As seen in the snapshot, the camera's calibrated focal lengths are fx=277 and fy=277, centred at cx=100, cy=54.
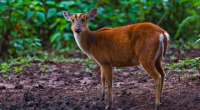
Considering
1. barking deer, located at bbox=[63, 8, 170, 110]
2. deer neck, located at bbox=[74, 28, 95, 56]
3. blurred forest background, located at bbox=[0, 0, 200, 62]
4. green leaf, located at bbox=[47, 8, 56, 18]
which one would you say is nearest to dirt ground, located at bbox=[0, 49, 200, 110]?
barking deer, located at bbox=[63, 8, 170, 110]

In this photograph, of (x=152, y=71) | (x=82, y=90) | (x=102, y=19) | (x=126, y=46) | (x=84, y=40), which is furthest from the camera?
(x=102, y=19)

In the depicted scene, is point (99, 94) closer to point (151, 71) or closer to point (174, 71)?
point (151, 71)

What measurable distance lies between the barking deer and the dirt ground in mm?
324

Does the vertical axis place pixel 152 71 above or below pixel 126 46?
below

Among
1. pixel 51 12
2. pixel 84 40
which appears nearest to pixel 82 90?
pixel 84 40

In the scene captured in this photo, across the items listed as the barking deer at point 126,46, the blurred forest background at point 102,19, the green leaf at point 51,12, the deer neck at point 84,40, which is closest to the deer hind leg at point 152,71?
the barking deer at point 126,46

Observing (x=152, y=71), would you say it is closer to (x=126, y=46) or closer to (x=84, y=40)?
(x=126, y=46)

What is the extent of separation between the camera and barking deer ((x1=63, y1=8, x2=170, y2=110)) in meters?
3.89

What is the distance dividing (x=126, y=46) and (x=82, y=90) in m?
1.55

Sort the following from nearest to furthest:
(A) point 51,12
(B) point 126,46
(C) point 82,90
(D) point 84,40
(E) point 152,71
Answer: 1. (E) point 152,71
2. (B) point 126,46
3. (D) point 84,40
4. (C) point 82,90
5. (A) point 51,12

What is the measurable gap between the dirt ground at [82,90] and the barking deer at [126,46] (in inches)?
12.8

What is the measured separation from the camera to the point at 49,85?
5602mm

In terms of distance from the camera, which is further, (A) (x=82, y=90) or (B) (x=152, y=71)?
(A) (x=82, y=90)

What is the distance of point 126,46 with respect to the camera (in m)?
4.14
